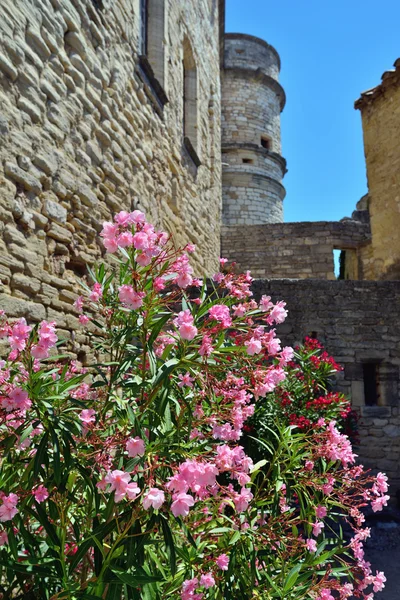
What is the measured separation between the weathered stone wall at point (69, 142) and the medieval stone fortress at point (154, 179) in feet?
0.04

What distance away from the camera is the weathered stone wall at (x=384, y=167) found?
8633mm

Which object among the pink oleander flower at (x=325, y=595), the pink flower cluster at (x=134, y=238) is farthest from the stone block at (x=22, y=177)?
the pink oleander flower at (x=325, y=595)

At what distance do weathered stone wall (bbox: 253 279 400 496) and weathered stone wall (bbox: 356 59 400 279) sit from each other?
300cm

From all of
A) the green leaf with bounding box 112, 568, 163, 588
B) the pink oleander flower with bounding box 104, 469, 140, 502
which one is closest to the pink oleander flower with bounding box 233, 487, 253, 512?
the green leaf with bounding box 112, 568, 163, 588

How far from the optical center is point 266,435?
3.76 m

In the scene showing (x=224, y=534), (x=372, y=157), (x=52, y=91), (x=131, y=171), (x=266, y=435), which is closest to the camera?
(x=224, y=534)

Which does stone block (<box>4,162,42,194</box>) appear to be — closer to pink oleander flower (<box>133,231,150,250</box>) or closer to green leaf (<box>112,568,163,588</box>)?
pink oleander flower (<box>133,231,150,250</box>)

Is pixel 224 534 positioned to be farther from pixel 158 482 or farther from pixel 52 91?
pixel 52 91

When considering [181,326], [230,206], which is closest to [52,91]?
[181,326]

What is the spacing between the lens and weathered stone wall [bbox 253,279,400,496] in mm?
5816

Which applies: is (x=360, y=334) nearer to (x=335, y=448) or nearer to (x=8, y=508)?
(x=335, y=448)

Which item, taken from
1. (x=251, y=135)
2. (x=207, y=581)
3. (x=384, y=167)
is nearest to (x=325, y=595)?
(x=207, y=581)

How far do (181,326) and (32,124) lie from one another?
A: 2241 mm

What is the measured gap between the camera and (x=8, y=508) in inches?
60.8
